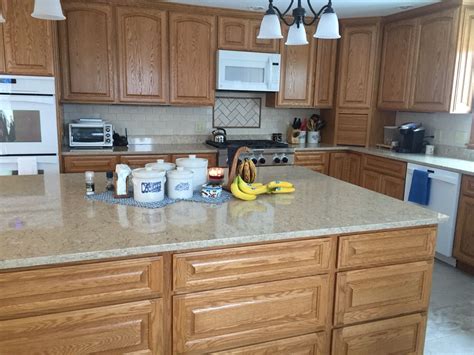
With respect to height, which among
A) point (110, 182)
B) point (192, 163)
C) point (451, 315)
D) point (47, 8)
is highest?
point (47, 8)

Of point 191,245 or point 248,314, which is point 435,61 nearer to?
point 248,314

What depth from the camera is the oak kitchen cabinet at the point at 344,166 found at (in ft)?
15.3

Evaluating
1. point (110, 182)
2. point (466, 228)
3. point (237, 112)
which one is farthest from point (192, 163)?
point (237, 112)

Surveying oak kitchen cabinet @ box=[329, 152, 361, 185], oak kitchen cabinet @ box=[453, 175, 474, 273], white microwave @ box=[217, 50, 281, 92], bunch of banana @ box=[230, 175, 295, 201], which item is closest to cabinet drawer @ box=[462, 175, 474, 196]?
oak kitchen cabinet @ box=[453, 175, 474, 273]

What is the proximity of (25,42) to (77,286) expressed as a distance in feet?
9.05

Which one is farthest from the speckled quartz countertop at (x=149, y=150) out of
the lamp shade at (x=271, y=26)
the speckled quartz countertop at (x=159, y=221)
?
the lamp shade at (x=271, y=26)

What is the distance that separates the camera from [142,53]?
404 centimetres

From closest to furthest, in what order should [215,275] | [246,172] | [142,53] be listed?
[215,275] < [246,172] < [142,53]

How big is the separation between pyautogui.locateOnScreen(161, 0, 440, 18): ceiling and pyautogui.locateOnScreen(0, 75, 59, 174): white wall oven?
160 centimetres

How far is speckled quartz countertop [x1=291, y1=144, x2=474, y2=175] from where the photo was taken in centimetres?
343

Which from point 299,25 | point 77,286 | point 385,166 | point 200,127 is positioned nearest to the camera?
point 77,286

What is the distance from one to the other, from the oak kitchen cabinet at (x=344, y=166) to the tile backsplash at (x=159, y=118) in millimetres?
950

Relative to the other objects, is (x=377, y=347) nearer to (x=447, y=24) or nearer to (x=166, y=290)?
(x=166, y=290)

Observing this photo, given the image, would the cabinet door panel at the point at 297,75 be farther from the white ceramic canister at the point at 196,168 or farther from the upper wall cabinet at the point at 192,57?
the white ceramic canister at the point at 196,168
